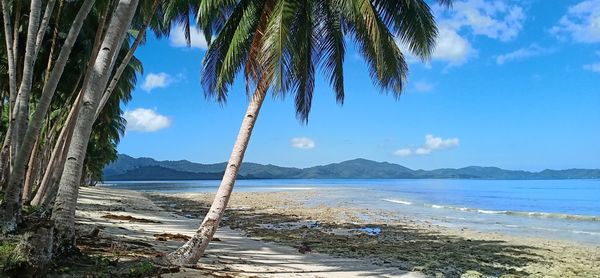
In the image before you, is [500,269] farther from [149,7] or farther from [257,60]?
[149,7]

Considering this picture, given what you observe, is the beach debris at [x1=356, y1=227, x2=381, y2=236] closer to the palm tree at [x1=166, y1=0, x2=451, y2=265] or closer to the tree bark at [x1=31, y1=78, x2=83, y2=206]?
the palm tree at [x1=166, y1=0, x2=451, y2=265]

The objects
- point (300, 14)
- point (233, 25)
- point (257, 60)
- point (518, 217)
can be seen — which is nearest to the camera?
point (257, 60)

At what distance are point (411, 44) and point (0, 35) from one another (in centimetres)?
1099

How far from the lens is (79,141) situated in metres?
5.88

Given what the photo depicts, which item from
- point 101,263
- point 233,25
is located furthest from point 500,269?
point 101,263

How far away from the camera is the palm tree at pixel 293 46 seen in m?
7.65

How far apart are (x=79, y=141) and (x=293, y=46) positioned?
4.06 meters

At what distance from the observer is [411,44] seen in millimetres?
9711

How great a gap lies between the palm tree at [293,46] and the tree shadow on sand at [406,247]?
379 cm

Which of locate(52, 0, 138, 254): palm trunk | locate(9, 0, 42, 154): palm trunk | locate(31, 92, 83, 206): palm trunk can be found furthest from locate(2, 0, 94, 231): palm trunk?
locate(31, 92, 83, 206): palm trunk

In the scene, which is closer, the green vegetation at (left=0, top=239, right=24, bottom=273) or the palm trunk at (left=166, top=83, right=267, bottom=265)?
the green vegetation at (left=0, top=239, right=24, bottom=273)

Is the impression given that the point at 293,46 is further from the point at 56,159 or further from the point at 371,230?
the point at 371,230

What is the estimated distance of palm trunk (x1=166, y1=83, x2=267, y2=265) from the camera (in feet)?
23.6

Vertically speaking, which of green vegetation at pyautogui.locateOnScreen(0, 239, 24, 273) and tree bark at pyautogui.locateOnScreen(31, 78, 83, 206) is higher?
tree bark at pyautogui.locateOnScreen(31, 78, 83, 206)
